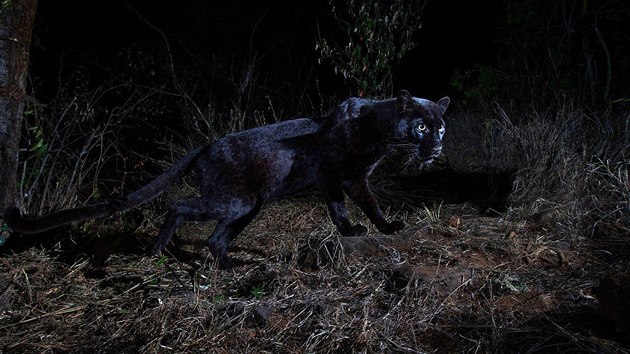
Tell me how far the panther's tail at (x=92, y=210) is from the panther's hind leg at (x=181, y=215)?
21 centimetres

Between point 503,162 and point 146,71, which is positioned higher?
point 146,71

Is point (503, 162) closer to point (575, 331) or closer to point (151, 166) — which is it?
point (575, 331)

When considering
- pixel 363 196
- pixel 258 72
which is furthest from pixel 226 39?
pixel 363 196

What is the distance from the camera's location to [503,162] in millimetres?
6117

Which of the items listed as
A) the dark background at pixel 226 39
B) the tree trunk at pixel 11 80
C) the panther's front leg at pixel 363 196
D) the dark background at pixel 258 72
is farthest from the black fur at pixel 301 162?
the dark background at pixel 226 39

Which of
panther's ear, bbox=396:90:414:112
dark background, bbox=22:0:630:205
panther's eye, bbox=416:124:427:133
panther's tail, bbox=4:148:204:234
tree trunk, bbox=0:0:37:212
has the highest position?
tree trunk, bbox=0:0:37:212

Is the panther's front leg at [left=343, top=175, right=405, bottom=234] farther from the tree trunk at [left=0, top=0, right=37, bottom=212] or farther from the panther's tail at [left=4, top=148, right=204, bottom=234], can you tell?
the tree trunk at [left=0, top=0, right=37, bottom=212]

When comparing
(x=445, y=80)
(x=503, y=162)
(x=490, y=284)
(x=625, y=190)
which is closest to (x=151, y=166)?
(x=503, y=162)

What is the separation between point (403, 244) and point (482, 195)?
8.26 ft

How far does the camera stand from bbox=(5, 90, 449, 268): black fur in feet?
12.9

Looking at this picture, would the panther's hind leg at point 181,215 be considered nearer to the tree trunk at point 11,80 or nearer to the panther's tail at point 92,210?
the panther's tail at point 92,210

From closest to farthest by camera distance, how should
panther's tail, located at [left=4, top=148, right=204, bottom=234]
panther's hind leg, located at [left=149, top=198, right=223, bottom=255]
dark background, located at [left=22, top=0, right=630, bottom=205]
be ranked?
panther's tail, located at [left=4, top=148, right=204, bottom=234] < panther's hind leg, located at [left=149, top=198, right=223, bottom=255] < dark background, located at [left=22, top=0, right=630, bottom=205]

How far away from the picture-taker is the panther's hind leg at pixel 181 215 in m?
3.81

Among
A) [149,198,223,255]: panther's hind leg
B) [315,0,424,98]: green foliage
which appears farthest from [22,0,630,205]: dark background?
[149,198,223,255]: panther's hind leg
